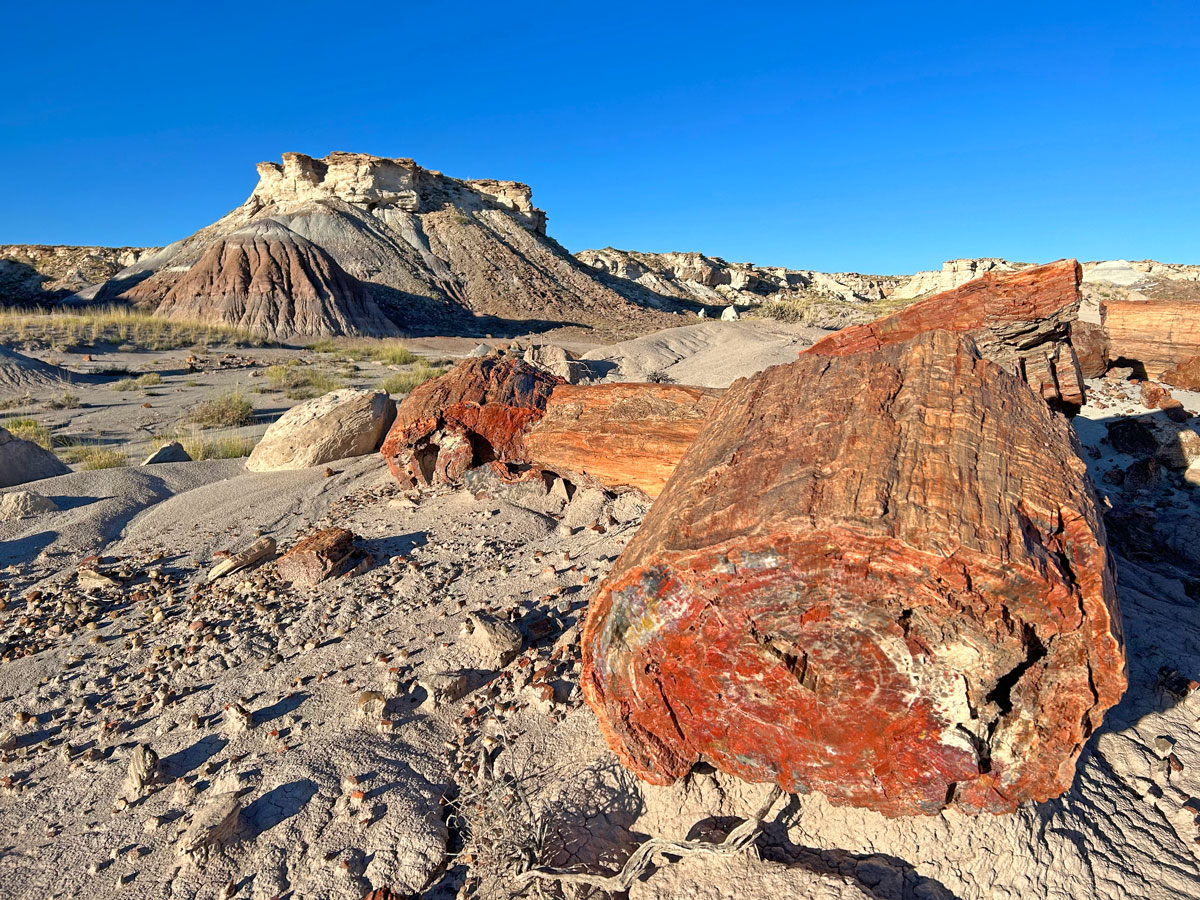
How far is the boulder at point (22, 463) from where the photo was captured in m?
5.84

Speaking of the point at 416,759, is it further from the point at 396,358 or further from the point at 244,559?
the point at 396,358

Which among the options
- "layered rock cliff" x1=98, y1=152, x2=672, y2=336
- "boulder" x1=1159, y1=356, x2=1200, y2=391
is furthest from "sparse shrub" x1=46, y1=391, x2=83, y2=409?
"layered rock cliff" x1=98, y1=152, x2=672, y2=336

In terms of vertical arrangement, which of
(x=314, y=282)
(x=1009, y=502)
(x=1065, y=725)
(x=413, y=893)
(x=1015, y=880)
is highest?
(x=314, y=282)

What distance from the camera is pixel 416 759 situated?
2377 mm

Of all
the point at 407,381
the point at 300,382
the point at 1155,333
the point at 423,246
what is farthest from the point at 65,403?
the point at 423,246

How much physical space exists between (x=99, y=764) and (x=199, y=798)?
532mm

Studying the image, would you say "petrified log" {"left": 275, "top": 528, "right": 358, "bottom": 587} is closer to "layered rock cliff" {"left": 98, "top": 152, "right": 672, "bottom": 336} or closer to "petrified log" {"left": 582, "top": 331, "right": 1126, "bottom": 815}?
"petrified log" {"left": 582, "top": 331, "right": 1126, "bottom": 815}

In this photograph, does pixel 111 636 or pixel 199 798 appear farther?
pixel 111 636

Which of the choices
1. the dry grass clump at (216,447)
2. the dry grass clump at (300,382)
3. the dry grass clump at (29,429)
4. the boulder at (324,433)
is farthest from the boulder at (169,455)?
the dry grass clump at (300,382)

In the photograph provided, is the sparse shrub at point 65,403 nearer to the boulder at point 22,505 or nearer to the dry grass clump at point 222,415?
the dry grass clump at point 222,415

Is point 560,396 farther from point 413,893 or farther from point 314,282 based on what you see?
point 314,282

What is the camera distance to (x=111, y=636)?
3.29 m

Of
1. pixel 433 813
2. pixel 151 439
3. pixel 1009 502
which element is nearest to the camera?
pixel 1009 502

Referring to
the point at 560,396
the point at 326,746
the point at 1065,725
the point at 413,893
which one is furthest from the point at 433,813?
the point at 560,396
